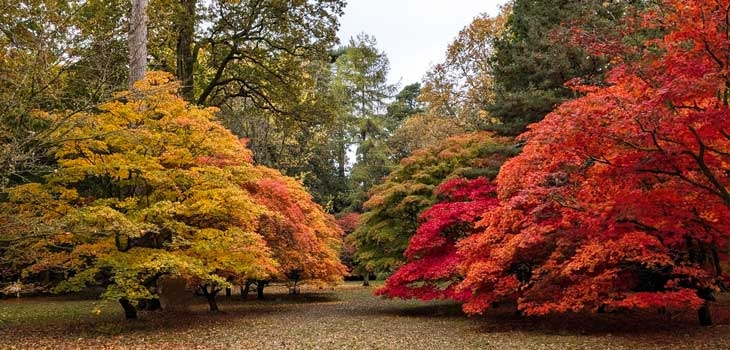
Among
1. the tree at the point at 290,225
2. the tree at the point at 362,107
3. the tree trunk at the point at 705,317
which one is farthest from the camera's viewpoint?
the tree at the point at 362,107

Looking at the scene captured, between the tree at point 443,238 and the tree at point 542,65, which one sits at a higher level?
the tree at point 542,65

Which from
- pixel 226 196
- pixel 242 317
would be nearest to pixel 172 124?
pixel 226 196

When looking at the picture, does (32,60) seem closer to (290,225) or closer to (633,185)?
(633,185)

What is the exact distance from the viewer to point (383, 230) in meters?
18.7

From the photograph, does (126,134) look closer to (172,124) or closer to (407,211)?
(172,124)

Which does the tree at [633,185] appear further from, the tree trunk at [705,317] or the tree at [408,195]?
the tree at [408,195]

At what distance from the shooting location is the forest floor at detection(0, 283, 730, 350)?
420 inches

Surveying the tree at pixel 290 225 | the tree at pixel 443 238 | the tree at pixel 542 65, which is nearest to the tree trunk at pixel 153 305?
the tree at pixel 290 225

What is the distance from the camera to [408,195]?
714 inches

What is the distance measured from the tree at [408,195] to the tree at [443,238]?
1721 mm

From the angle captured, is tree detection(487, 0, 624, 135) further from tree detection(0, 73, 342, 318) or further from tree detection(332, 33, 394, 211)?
tree detection(332, 33, 394, 211)

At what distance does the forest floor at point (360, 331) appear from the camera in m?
10.7

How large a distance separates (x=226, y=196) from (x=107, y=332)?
4198mm

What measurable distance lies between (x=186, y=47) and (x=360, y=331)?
39.7 ft
